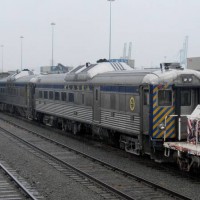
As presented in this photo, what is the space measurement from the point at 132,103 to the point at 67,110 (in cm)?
806

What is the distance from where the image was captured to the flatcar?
13906 millimetres

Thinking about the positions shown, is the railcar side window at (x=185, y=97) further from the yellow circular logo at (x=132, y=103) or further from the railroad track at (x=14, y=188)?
the railroad track at (x=14, y=188)

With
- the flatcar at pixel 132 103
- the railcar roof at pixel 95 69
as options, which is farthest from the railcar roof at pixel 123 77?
the railcar roof at pixel 95 69

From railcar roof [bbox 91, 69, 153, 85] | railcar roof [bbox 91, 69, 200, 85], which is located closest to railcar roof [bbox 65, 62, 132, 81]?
railcar roof [bbox 91, 69, 153, 85]

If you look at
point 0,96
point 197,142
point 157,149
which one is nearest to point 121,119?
point 157,149

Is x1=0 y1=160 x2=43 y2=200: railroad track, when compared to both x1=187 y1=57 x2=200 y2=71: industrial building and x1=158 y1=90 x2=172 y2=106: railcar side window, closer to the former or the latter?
x1=158 y1=90 x2=172 y2=106: railcar side window

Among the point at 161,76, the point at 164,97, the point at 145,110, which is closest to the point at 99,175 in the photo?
the point at 145,110

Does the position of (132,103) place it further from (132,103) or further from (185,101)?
(185,101)

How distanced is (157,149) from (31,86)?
18.8 meters

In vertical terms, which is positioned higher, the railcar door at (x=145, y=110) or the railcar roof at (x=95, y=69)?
the railcar roof at (x=95, y=69)

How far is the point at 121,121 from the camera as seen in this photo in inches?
640

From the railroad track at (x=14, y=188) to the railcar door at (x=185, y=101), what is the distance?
17.3 feet

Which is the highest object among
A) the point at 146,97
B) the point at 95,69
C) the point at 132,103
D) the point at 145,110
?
the point at 95,69

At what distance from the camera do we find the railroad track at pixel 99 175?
10758 mm
